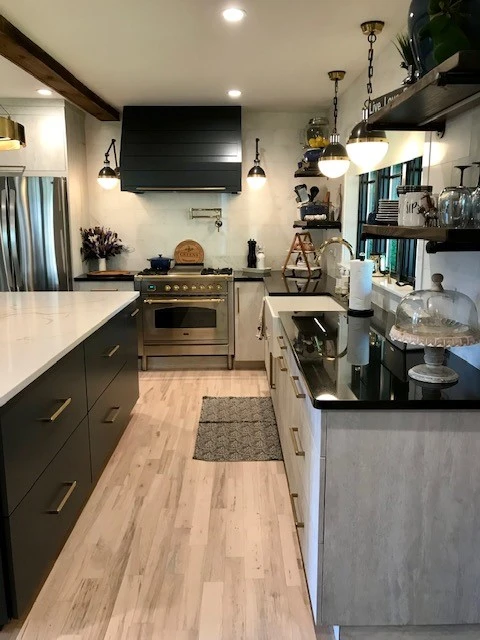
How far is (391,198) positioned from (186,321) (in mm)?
2252

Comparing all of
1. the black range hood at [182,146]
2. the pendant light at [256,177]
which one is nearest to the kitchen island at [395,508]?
the pendant light at [256,177]

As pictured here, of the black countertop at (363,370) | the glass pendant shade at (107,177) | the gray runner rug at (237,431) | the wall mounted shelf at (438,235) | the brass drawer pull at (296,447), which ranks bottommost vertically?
the gray runner rug at (237,431)

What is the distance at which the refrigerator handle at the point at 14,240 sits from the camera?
4535 mm

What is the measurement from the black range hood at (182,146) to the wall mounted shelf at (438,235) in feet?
8.86

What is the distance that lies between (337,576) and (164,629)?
65cm

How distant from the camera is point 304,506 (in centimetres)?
194

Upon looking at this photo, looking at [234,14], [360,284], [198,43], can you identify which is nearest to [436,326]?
[360,284]

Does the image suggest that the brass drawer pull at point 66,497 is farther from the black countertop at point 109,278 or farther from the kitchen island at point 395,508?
the black countertop at point 109,278

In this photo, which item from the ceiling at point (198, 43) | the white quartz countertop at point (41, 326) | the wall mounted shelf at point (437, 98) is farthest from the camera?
the ceiling at point (198, 43)

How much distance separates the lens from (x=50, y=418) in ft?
6.51

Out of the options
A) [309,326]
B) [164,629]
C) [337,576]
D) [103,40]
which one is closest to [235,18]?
[103,40]

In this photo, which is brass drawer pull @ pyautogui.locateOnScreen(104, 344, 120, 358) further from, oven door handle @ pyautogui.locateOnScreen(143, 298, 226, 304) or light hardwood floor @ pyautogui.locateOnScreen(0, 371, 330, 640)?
oven door handle @ pyautogui.locateOnScreen(143, 298, 226, 304)

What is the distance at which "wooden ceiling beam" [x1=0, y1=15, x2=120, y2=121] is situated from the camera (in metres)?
2.82

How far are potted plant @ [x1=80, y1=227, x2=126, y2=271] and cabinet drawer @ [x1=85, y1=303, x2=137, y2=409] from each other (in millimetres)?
1681
